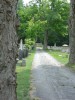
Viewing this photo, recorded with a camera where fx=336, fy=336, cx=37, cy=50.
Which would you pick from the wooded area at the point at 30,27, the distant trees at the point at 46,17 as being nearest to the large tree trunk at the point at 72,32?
the wooded area at the point at 30,27

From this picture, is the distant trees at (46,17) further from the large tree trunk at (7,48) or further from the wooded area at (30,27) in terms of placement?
the large tree trunk at (7,48)

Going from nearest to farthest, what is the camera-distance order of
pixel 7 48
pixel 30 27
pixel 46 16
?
pixel 7 48, pixel 30 27, pixel 46 16

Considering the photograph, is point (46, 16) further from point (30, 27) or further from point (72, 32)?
point (72, 32)

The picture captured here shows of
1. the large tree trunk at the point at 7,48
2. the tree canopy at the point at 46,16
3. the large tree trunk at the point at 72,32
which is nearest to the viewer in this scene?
the large tree trunk at the point at 7,48

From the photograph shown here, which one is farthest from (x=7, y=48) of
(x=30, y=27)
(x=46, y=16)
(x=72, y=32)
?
(x=46, y=16)

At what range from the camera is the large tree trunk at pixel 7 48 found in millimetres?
4469

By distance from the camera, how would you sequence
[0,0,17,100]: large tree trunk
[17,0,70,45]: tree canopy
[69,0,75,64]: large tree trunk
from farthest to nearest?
[17,0,70,45]: tree canopy, [69,0,75,64]: large tree trunk, [0,0,17,100]: large tree trunk

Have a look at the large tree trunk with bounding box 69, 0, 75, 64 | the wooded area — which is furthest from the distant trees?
the large tree trunk with bounding box 69, 0, 75, 64

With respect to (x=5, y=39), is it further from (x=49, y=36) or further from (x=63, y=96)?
(x=49, y=36)

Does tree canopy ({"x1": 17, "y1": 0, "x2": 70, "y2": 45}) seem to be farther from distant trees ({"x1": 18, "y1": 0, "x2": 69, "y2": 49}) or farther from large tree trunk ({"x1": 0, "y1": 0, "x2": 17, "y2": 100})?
large tree trunk ({"x1": 0, "y1": 0, "x2": 17, "y2": 100})

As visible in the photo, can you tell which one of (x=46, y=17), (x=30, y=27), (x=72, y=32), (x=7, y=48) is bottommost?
(x=72, y=32)

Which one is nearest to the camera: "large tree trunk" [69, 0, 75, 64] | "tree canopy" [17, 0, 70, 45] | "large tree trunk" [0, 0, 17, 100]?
"large tree trunk" [0, 0, 17, 100]

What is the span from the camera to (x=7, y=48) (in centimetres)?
451

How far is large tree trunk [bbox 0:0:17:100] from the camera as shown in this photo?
4.47 m
